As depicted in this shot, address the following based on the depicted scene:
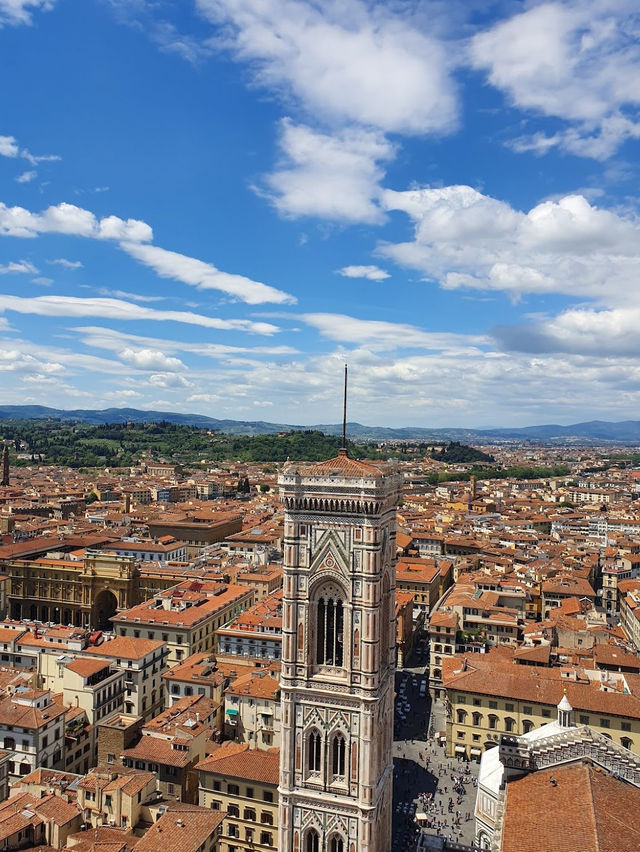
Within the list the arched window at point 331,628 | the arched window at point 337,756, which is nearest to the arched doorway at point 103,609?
the arched window at point 337,756

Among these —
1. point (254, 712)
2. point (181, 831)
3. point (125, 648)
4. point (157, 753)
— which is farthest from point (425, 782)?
point (125, 648)

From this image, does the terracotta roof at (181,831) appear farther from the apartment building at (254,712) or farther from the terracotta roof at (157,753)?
the apartment building at (254,712)

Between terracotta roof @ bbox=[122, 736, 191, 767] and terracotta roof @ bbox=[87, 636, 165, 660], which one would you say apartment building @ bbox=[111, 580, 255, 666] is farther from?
terracotta roof @ bbox=[122, 736, 191, 767]

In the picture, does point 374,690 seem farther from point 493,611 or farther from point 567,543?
point 567,543

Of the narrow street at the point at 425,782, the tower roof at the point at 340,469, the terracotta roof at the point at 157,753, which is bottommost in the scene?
the narrow street at the point at 425,782

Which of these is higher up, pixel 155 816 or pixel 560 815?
pixel 560 815

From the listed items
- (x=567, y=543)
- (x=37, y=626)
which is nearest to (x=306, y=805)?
(x=37, y=626)
